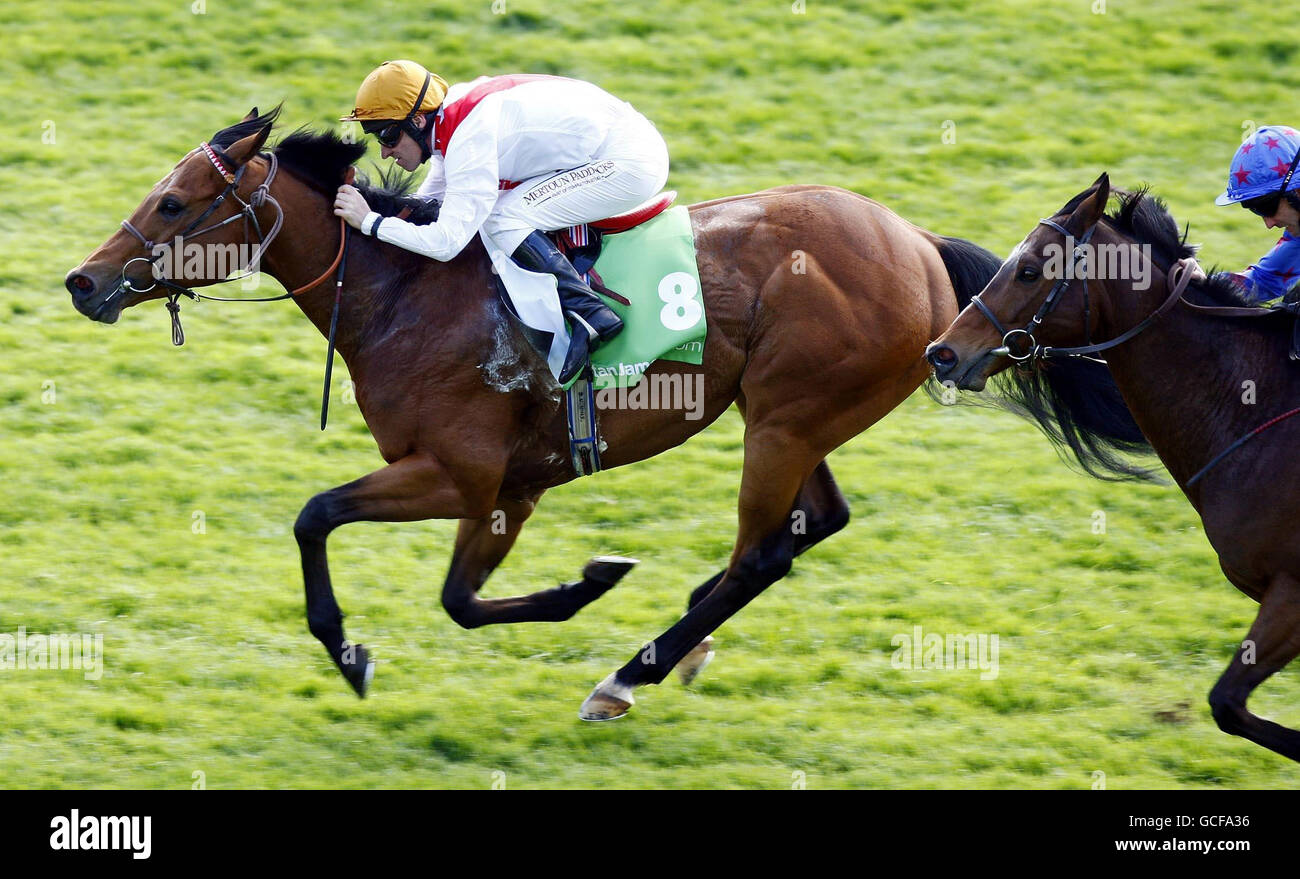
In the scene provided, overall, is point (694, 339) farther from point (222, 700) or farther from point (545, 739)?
point (222, 700)

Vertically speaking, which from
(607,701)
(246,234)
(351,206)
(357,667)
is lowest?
(607,701)

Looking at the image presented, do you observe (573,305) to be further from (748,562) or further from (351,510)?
(748,562)

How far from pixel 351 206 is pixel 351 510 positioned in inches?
41.3

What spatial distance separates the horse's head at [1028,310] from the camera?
4.80 m

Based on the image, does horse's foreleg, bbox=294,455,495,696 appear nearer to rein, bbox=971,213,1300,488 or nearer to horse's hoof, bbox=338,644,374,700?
horse's hoof, bbox=338,644,374,700

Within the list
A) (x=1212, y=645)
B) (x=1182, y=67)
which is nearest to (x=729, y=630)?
(x=1212, y=645)

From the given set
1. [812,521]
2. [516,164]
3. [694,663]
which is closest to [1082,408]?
[812,521]

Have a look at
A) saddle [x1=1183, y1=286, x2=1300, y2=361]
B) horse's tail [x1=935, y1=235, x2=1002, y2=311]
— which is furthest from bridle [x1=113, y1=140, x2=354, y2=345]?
saddle [x1=1183, y1=286, x2=1300, y2=361]

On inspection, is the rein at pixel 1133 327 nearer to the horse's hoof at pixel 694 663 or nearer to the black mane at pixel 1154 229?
the black mane at pixel 1154 229

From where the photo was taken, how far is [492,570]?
581 centimetres

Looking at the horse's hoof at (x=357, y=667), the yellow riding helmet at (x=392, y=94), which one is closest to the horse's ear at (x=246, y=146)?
the yellow riding helmet at (x=392, y=94)

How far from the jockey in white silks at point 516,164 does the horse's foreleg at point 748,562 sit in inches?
29.5

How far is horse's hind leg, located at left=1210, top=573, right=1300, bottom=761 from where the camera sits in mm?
4605

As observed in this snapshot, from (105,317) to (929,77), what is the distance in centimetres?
775
